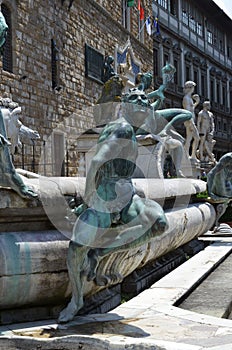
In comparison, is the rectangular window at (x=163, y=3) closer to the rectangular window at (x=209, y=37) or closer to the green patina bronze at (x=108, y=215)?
the rectangular window at (x=209, y=37)

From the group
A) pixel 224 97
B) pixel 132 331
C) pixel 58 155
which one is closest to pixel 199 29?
A: pixel 224 97

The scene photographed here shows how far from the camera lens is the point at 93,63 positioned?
864 inches

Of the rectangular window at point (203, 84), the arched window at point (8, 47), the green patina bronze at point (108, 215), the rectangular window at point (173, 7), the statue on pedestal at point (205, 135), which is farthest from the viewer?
the rectangular window at point (203, 84)

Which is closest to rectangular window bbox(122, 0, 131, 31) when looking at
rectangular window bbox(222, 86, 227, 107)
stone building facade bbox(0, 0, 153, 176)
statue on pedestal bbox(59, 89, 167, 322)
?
stone building facade bbox(0, 0, 153, 176)

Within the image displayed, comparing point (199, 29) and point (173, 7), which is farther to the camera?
point (199, 29)

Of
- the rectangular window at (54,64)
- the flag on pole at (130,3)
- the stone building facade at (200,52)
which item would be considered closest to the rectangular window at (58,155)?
the rectangular window at (54,64)

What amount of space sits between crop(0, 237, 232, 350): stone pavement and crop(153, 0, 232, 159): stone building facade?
115 ft

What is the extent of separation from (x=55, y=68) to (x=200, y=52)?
1284 inches

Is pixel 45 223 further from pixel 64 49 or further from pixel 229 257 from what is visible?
pixel 64 49

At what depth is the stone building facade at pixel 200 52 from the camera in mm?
41781

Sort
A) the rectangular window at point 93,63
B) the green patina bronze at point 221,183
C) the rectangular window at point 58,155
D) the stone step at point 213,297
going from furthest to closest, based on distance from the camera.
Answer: the rectangular window at point 93,63 → the rectangular window at point 58,155 → the green patina bronze at point 221,183 → the stone step at point 213,297

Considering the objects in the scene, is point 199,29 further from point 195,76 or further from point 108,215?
point 108,215

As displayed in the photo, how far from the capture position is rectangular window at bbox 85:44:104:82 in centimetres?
2119

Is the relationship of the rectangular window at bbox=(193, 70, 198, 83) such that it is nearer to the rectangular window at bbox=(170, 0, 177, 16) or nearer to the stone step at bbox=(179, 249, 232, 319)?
the rectangular window at bbox=(170, 0, 177, 16)
